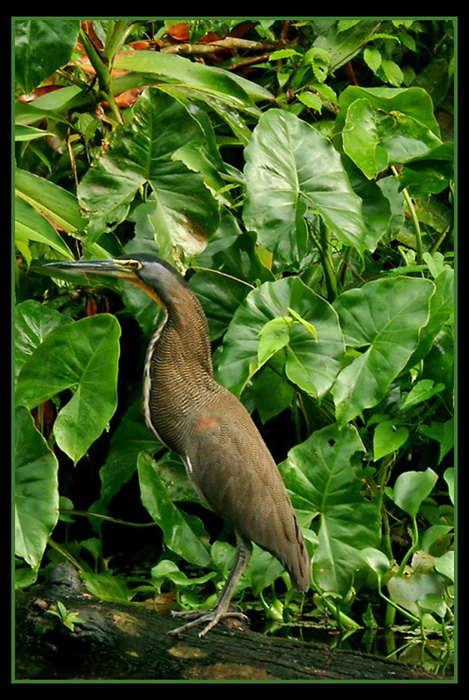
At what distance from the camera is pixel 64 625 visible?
182 cm

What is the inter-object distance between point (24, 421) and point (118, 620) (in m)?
0.46

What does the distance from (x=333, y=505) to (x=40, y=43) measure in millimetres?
1241

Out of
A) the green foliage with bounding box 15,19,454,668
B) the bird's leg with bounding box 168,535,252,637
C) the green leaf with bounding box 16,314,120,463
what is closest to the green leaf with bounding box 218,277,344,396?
the green foliage with bounding box 15,19,454,668

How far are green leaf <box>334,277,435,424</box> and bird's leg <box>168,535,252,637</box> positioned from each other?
371 millimetres

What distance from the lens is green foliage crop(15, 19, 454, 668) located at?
81.4 inches

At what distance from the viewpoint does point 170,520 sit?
2266 millimetres

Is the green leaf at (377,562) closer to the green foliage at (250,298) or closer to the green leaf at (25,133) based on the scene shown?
the green foliage at (250,298)

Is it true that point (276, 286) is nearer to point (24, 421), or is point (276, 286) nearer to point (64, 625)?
point (24, 421)

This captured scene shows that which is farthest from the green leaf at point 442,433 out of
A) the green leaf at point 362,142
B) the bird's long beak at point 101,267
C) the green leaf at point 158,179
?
the bird's long beak at point 101,267

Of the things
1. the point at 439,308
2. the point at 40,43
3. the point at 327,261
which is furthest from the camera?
the point at 327,261

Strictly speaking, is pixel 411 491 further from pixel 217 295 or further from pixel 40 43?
pixel 40 43

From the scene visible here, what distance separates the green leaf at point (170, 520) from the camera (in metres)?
2.23

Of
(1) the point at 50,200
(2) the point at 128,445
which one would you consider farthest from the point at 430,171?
(2) the point at 128,445

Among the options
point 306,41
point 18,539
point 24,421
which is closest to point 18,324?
point 24,421
